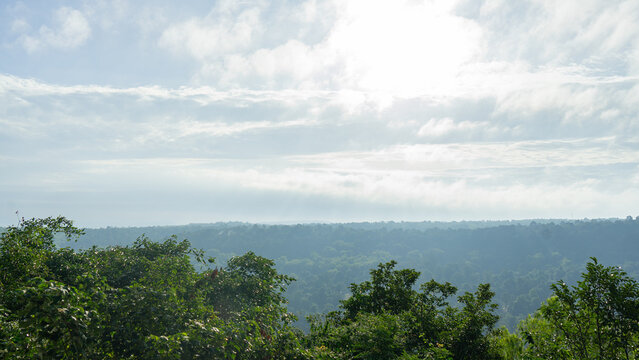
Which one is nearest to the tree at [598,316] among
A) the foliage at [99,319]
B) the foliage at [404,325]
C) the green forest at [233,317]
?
the green forest at [233,317]

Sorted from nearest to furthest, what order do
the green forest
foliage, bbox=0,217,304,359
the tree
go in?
1. foliage, bbox=0,217,304,359
2. the green forest
3. the tree

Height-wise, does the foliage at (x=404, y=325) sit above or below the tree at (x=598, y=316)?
below

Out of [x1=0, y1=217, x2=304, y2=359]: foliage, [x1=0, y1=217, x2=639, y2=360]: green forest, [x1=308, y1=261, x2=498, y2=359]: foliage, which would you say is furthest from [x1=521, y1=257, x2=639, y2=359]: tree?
[x1=0, y1=217, x2=304, y2=359]: foliage

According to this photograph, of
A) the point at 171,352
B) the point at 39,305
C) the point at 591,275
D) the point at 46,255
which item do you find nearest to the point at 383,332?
the point at 591,275

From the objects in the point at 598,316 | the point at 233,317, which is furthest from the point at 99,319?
the point at 598,316

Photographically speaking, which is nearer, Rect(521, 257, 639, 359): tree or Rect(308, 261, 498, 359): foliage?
Rect(521, 257, 639, 359): tree

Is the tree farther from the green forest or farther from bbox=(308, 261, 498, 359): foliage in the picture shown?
bbox=(308, 261, 498, 359): foliage

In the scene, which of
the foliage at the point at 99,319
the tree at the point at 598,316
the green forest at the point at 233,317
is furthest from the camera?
the tree at the point at 598,316

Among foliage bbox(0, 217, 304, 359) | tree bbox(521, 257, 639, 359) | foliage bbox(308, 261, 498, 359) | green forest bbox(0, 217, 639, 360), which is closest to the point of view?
foliage bbox(0, 217, 304, 359)

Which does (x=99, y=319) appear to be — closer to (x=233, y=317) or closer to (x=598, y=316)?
(x=233, y=317)

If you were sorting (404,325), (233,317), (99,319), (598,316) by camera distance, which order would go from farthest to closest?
(404,325)
(233,317)
(598,316)
(99,319)

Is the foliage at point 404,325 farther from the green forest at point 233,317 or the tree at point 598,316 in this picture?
the tree at point 598,316

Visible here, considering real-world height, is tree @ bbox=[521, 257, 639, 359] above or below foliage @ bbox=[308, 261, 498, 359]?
above

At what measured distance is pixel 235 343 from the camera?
1046cm
